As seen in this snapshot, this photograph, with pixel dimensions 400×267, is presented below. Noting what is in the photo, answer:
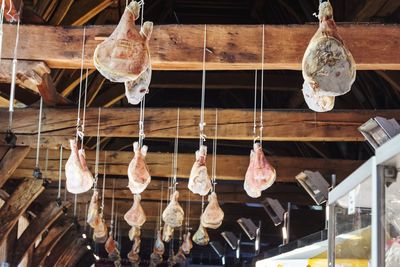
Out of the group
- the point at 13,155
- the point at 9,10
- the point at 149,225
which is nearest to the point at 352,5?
the point at 13,155

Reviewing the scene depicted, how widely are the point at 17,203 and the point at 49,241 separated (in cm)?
420

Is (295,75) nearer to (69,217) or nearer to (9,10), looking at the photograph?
(69,217)

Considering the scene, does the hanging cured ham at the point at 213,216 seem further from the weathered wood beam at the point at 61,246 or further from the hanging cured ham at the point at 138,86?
the weathered wood beam at the point at 61,246

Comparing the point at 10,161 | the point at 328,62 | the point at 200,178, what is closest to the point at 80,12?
the point at 10,161

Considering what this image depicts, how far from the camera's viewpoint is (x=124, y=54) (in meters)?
3.63

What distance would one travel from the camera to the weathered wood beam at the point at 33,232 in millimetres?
10484

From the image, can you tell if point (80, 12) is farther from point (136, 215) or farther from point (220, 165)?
point (220, 165)

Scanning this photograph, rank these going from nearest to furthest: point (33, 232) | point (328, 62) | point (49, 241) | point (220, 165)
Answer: point (328, 62) < point (220, 165) < point (33, 232) < point (49, 241)

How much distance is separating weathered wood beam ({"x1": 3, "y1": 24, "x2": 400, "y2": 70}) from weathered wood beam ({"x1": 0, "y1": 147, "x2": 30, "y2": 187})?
2.75 m

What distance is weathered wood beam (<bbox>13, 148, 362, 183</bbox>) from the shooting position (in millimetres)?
8766

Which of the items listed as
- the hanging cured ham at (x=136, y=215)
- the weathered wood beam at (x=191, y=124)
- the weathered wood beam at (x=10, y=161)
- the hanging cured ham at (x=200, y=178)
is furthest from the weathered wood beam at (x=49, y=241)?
the hanging cured ham at (x=200, y=178)

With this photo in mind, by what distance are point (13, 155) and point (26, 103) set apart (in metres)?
0.56

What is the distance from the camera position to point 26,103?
25.0 feet

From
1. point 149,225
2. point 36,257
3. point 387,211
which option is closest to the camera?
point 387,211
